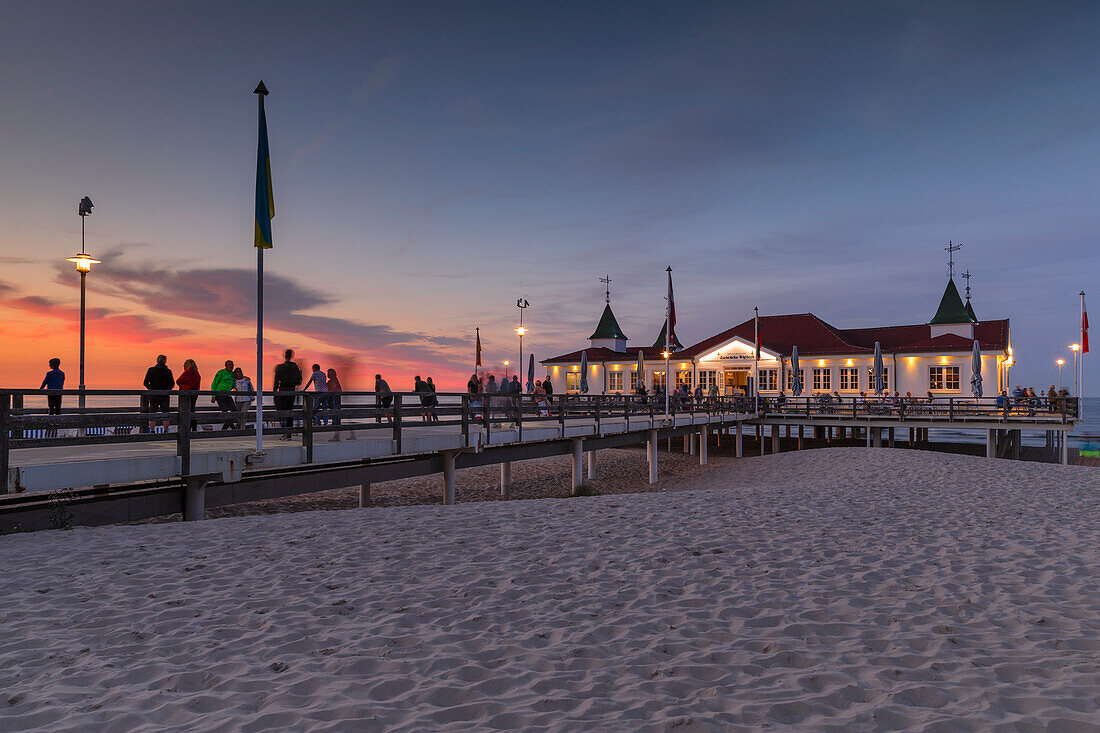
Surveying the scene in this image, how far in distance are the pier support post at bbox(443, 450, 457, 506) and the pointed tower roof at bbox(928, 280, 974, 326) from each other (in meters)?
43.0

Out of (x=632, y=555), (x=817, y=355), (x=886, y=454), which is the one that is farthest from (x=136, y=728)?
(x=817, y=355)

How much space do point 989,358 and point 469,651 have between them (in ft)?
150

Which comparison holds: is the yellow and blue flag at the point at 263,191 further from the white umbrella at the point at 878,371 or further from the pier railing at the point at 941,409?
the white umbrella at the point at 878,371

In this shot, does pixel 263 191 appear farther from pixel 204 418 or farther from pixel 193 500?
pixel 193 500

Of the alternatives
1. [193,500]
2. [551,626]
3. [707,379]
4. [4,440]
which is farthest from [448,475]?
[707,379]

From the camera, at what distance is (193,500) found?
410 inches

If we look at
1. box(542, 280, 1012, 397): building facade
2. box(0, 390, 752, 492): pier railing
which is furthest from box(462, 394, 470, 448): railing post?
box(542, 280, 1012, 397): building facade

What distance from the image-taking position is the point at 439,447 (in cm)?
1429

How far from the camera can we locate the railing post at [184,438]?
981cm

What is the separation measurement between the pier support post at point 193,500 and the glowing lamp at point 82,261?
1062cm

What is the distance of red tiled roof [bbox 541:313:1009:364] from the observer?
4191 cm

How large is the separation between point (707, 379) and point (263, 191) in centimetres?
4264

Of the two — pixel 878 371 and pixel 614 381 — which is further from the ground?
pixel 878 371

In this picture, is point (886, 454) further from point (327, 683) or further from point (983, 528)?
point (327, 683)
